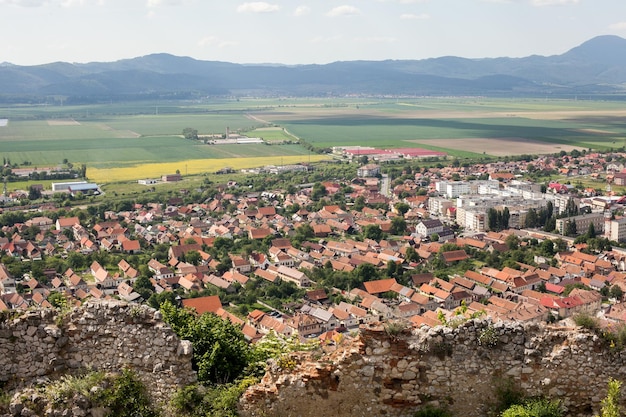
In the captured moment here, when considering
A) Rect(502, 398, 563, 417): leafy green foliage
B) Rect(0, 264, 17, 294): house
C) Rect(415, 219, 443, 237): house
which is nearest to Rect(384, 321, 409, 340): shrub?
Rect(502, 398, 563, 417): leafy green foliage

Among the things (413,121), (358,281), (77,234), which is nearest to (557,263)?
(358,281)

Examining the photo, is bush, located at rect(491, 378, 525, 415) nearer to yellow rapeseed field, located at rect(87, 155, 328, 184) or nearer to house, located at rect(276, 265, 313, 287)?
house, located at rect(276, 265, 313, 287)

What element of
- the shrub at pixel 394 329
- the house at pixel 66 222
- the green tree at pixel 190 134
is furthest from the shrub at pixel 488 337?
the green tree at pixel 190 134

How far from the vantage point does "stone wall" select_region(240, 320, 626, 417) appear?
25.7ft

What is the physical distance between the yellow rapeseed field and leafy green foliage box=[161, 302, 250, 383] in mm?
83524

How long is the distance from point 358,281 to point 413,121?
148 m

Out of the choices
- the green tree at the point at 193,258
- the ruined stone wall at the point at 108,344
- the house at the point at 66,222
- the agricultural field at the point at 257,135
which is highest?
the ruined stone wall at the point at 108,344

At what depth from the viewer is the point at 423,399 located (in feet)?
25.8

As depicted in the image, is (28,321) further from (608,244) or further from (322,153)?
(322,153)

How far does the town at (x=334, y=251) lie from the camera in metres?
39.1

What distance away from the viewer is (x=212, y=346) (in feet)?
32.7

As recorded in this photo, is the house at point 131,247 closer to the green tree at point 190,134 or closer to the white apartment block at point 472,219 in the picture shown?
the white apartment block at point 472,219

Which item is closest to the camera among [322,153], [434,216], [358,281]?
[358,281]

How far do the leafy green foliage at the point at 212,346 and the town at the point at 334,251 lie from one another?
12.1 meters
